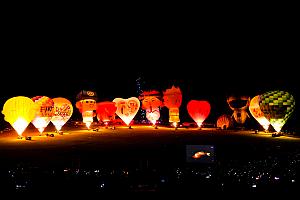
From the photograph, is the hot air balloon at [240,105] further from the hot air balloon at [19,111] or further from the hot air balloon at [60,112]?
the hot air balloon at [19,111]

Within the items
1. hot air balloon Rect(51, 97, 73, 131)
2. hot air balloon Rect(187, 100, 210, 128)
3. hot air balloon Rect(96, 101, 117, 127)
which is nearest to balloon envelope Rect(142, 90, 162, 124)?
hot air balloon Rect(96, 101, 117, 127)

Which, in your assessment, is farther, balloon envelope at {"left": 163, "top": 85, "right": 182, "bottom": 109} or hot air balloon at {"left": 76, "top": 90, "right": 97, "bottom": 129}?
balloon envelope at {"left": 163, "top": 85, "right": 182, "bottom": 109}

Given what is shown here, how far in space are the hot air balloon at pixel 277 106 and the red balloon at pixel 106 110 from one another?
11154 millimetres

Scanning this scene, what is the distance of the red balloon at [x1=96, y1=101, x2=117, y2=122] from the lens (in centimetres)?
2820

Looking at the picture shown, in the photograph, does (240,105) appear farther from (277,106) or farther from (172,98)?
(277,106)

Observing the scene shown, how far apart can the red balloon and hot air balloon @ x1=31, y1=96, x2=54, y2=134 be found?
5602 millimetres

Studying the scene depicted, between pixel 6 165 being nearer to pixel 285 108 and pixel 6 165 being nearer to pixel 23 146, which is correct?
pixel 23 146

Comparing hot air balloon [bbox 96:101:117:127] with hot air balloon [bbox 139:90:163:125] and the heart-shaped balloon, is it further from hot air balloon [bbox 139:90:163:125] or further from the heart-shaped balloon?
hot air balloon [bbox 139:90:163:125]

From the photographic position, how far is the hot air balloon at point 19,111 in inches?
813

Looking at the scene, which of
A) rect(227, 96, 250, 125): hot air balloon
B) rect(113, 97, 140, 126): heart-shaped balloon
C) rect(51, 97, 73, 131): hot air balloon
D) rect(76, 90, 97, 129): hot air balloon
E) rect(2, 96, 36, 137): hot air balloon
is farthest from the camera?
rect(113, 97, 140, 126): heart-shaped balloon

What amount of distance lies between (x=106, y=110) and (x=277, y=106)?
40.3 ft

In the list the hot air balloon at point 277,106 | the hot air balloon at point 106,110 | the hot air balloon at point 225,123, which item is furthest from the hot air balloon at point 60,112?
the hot air balloon at point 277,106

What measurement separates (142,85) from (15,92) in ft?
47.1

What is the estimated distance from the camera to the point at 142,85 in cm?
4656
